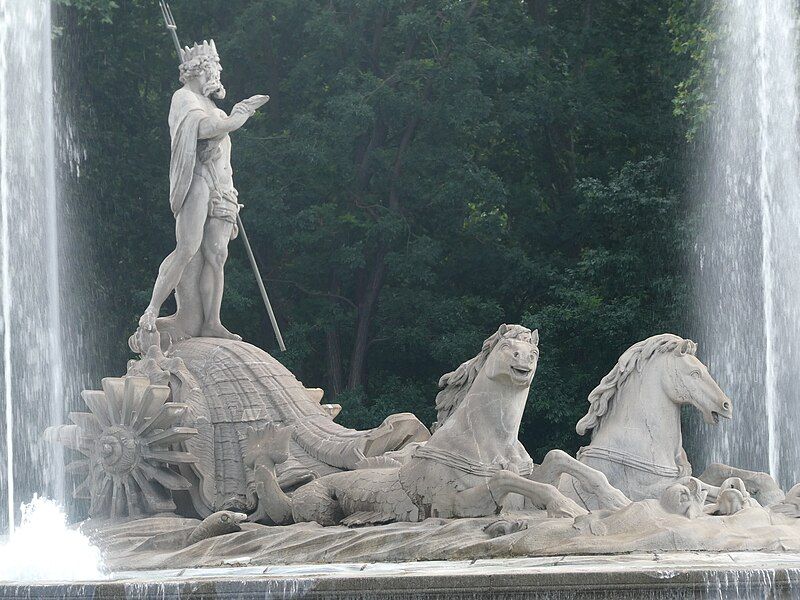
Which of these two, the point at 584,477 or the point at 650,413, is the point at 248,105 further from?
the point at 584,477

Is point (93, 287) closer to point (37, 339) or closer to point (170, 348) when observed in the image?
point (37, 339)

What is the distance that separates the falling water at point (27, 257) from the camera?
61.1 ft

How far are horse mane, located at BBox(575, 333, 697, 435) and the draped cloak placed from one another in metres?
3.62

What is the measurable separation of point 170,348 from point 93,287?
953 centimetres

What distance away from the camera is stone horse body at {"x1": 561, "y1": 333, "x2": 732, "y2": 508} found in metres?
10.3

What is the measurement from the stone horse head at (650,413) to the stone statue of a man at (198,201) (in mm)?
3420

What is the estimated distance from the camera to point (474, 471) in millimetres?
10156

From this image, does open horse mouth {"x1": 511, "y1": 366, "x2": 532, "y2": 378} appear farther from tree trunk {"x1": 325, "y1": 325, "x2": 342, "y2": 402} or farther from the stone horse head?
tree trunk {"x1": 325, "y1": 325, "x2": 342, "y2": 402}

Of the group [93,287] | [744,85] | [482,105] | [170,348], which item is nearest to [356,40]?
[482,105]

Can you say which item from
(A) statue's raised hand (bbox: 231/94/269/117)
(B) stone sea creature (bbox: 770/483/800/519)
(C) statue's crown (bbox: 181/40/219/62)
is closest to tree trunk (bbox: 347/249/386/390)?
(C) statue's crown (bbox: 181/40/219/62)

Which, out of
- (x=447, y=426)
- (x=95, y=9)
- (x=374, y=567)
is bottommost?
(x=374, y=567)

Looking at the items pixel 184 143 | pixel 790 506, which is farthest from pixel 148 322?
pixel 790 506

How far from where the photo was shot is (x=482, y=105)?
2127 centimetres

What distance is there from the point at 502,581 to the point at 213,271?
16.6ft
